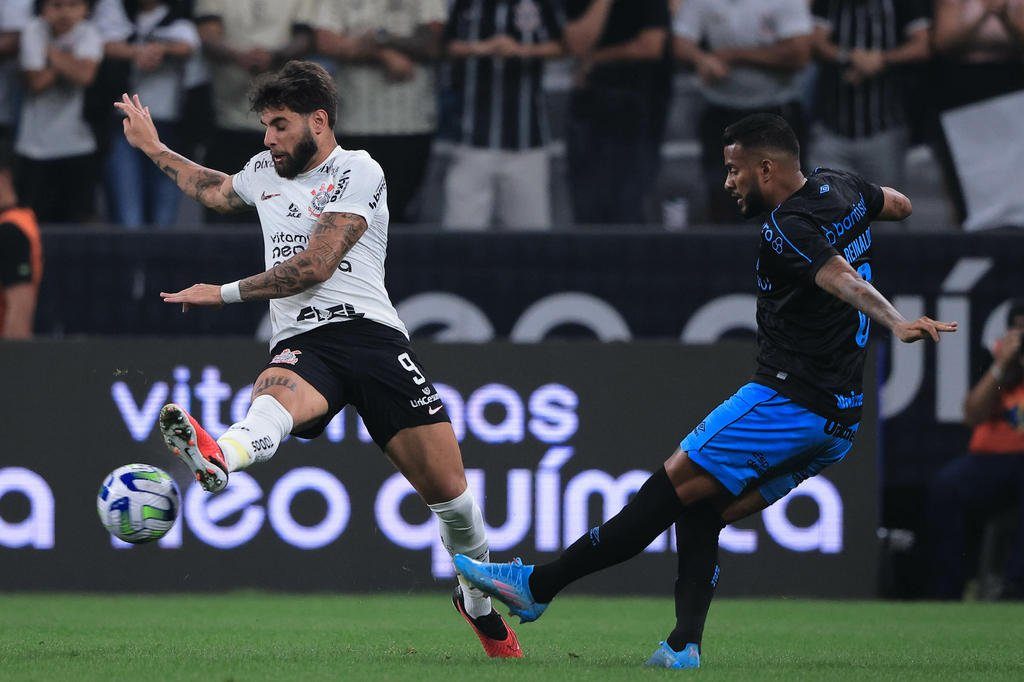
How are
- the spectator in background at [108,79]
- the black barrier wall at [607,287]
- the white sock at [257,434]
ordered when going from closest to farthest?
the white sock at [257,434], the black barrier wall at [607,287], the spectator in background at [108,79]

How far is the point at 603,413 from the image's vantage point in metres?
10.6

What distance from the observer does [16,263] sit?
1078 cm

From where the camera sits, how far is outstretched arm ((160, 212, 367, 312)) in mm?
6410

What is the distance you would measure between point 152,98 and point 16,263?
1.62 metres

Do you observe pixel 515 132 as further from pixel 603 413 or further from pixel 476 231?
pixel 603 413

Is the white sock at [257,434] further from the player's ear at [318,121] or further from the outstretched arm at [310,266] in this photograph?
the player's ear at [318,121]

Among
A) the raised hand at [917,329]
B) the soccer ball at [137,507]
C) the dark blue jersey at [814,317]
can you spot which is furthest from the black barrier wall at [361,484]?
the raised hand at [917,329]

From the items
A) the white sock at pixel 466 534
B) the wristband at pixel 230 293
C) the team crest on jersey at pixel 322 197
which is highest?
the team crest on jersey at pixel 322 197

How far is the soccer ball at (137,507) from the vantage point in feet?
20.3

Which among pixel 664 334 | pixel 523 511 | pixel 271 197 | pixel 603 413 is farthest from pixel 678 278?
pixel 271 197

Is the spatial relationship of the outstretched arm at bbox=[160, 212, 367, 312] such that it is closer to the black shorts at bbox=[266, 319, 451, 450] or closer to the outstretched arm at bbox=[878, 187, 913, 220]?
the black shorts at bbox=[266, 319, 451, 450]

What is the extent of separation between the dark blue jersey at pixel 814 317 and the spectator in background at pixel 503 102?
17.0 ft

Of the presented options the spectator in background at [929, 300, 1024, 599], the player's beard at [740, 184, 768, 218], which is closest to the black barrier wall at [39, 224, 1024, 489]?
the spectator in background at [929, 300, 1024, 599]

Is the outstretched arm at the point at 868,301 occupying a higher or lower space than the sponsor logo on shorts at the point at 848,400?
higher
